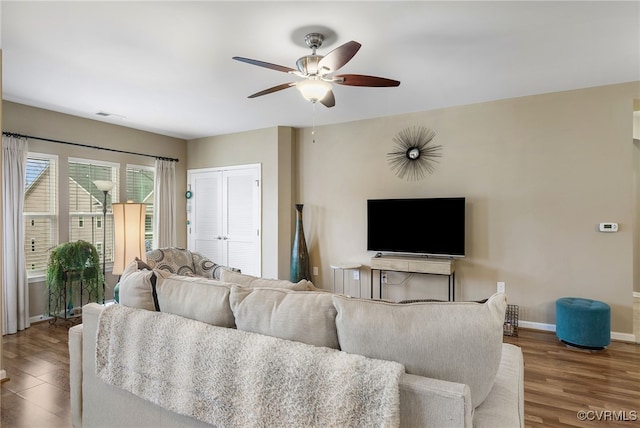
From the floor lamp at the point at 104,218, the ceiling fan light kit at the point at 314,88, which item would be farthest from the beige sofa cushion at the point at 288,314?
the floor lamp at the point at 104,218

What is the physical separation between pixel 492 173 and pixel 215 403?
146 inches

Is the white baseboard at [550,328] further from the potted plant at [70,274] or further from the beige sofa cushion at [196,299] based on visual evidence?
the potted plant at [70,274]

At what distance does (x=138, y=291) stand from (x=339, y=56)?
1730 millimetres

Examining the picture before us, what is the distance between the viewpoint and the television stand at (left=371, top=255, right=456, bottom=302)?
3918 millimetres

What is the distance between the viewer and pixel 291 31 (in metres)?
2.42

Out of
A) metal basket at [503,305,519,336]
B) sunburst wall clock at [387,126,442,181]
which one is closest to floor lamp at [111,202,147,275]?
sunburst wall clock at [387,126,442,181]

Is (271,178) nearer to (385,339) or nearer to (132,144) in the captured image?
(132,144)

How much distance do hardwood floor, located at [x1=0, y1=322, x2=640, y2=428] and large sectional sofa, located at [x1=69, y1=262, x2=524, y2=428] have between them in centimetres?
84

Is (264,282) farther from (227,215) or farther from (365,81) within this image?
(227,215)

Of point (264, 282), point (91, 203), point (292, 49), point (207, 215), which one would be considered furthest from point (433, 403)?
point (207, 215)

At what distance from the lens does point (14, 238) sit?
3.80 meters

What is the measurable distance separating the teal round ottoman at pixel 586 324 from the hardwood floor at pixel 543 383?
9 cm

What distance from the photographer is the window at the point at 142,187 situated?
5.16m

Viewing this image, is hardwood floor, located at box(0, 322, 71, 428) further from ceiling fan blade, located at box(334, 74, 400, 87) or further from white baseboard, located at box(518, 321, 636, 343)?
white baseboard, located at box(518, 321, 636, 343)
